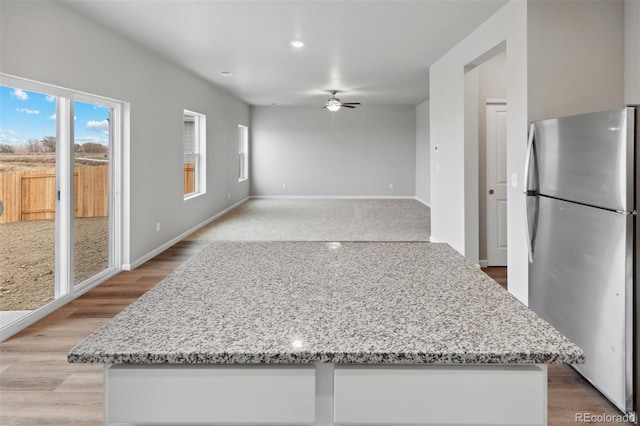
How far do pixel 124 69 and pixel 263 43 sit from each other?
1535 millimetres

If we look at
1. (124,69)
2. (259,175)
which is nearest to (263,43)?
(124,69)

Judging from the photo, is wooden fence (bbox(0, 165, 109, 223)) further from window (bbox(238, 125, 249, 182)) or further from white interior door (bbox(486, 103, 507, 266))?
window (bbox(238, 125, 249, 182))

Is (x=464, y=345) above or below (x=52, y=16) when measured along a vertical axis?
below

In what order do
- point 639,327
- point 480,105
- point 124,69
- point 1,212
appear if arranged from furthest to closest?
point 480,105, point 124,69, point 1,212, point 639,327

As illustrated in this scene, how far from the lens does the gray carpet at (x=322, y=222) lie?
702cm

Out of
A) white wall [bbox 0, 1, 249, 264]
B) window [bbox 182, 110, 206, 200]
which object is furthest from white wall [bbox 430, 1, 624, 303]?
window [bbox 182, 110, 206, 200]

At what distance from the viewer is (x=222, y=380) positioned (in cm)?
96

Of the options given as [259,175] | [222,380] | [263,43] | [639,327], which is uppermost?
[263,43]

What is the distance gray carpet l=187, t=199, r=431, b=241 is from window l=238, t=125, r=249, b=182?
84cm

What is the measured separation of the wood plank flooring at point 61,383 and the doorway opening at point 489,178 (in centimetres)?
249

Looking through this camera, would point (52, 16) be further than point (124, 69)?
No

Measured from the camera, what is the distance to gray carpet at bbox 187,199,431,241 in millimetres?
7020

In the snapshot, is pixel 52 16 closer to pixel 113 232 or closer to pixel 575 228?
pixel 113 232

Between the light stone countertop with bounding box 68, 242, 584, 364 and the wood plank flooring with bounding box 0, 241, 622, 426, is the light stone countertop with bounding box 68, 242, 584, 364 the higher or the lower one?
the higher one
